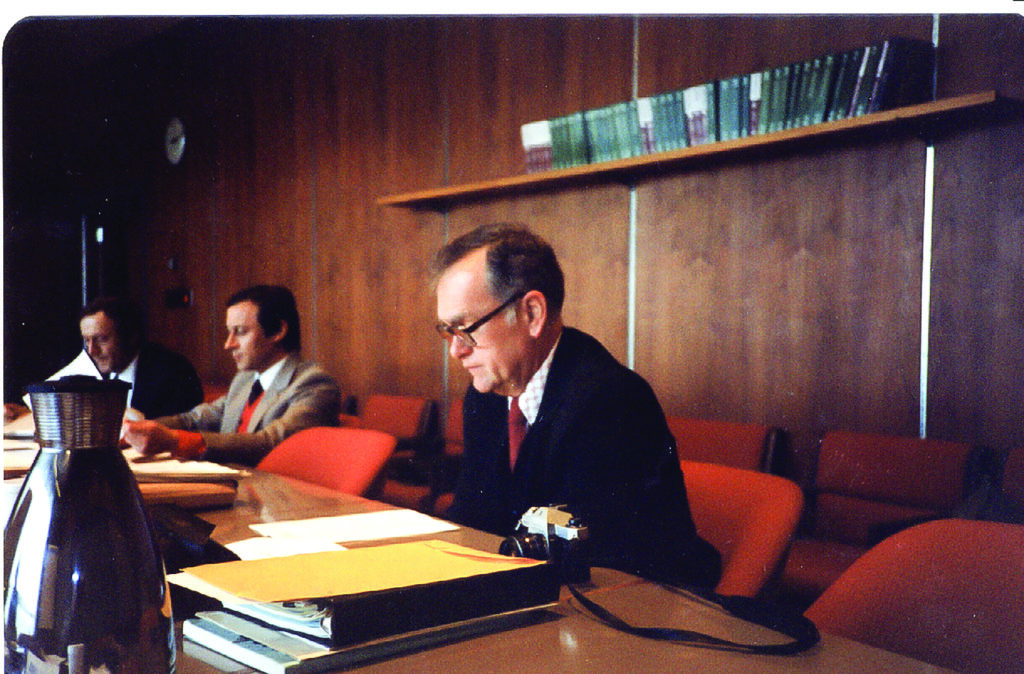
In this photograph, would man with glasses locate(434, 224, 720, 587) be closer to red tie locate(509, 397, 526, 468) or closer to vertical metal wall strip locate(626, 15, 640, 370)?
red tie locate(509, 397, 526, 468)

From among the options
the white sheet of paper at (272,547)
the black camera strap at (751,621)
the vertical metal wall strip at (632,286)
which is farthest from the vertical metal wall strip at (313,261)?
the black camera strap at (751,621)

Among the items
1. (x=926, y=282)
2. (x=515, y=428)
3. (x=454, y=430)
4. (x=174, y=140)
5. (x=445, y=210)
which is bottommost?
(x=454, y=430)

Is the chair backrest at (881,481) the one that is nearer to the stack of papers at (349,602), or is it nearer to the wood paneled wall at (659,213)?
the wood paneled wall at (659,213)

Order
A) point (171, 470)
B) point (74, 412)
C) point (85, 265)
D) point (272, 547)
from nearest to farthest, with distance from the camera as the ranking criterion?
1. point (74, 412)
2. point (272, 547)
3. point (171, 470)
4. point (85, 265)

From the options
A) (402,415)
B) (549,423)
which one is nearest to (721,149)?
(549,423)

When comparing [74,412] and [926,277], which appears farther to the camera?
[926,277]

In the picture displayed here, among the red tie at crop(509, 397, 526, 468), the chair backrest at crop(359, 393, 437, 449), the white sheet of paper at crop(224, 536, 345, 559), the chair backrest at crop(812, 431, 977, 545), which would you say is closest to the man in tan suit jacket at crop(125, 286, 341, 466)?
the chair backrest at crop(359, 393, 437, 449)

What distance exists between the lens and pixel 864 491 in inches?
102

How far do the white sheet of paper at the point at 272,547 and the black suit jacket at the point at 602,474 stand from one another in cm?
44

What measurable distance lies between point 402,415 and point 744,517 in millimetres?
3076

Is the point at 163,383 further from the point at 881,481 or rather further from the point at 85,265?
the point at 881,481

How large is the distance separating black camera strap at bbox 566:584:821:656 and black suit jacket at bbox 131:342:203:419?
263 cm

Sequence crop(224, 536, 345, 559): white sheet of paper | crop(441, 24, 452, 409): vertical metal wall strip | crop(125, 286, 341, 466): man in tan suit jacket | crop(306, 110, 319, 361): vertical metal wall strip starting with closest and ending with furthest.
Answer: crop(224, 536, 345, 559): white sheet of paper < crop(125, 286, 341, 466): man in tan suit jacket < crop(441, 24, 452, 409): vertical metal wall strip < crop(306, 110, 319, 361): vertical metal wall strip

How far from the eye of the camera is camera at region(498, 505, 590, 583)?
1.03m
